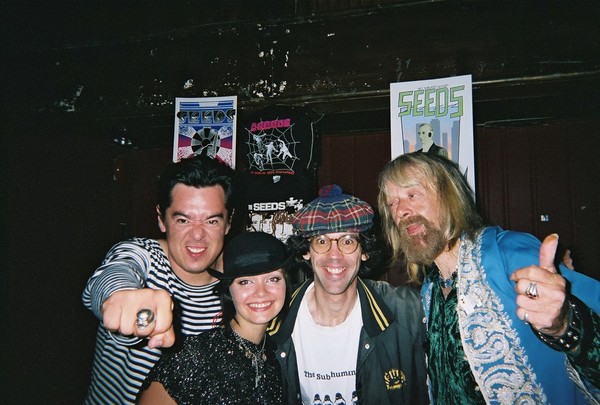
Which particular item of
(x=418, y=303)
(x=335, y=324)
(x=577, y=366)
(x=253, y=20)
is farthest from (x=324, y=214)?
(x=253, y=20)

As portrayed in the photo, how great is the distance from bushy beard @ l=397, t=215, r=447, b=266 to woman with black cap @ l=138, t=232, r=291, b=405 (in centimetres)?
78

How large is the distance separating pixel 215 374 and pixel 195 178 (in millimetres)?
1285

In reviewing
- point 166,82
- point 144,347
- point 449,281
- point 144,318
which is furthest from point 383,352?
point 166,82

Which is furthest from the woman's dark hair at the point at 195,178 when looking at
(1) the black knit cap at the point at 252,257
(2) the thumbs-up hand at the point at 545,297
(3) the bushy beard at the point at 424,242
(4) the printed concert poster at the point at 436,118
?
(2) the thumbs-up hand at the point at 545,297

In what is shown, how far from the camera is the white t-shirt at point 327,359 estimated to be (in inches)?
83.2

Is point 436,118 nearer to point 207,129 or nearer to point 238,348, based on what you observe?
point 207,129

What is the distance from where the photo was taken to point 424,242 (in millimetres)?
2027

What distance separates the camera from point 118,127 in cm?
418

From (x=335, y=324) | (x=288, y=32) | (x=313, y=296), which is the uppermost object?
(x=288, y=32)

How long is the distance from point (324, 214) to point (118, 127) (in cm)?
329

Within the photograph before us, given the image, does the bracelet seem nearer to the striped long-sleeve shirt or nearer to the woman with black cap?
the woman with black cap

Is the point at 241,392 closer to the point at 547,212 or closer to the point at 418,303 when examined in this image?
the point at 418,303

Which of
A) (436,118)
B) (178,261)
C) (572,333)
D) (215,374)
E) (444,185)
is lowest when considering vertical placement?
(215,374)

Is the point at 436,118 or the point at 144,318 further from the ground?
the point at 436,118
